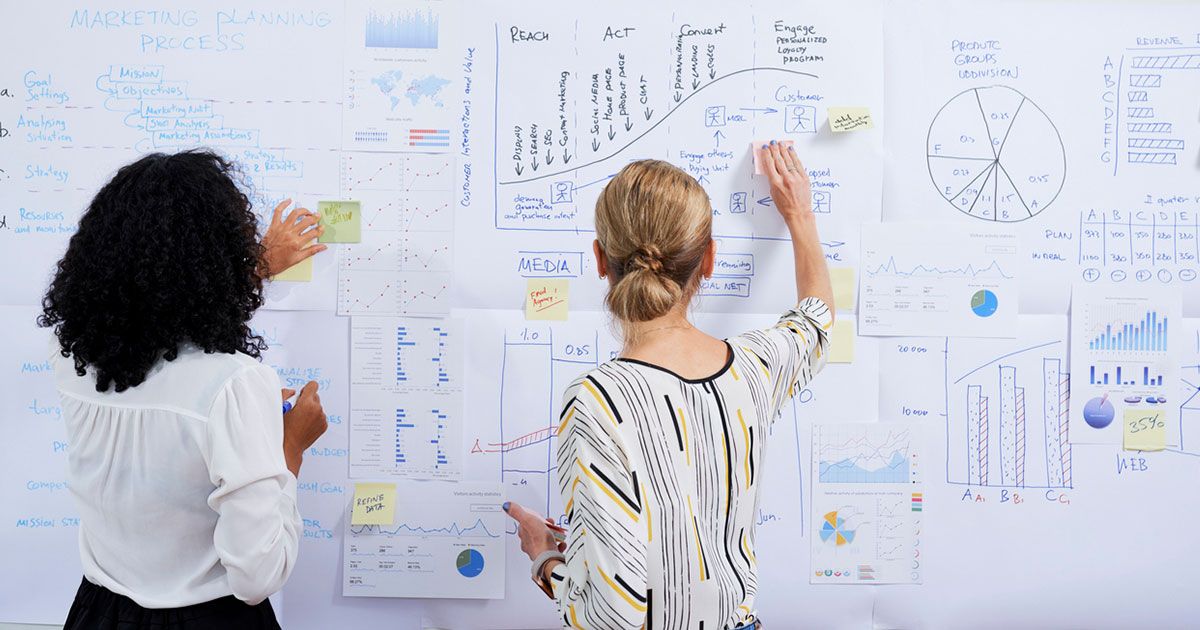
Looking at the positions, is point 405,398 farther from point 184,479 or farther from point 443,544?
point 184,479

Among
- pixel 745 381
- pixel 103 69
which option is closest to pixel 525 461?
pixel 745 381

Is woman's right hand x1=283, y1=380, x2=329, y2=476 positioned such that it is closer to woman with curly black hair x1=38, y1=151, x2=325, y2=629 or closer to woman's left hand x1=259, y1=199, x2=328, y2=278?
woman with curly black hair x1=38, y1=151, x2=325, y2=629

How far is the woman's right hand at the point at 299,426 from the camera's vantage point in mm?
1504

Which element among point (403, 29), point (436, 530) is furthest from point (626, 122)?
point (436, 530)

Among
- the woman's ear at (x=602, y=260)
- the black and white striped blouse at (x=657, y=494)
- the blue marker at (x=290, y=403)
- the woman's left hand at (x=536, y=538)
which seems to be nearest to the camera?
the black and white striped blouse at (x=657, y=494)

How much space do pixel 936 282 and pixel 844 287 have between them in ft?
0.64

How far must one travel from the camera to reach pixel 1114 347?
5.99 ft

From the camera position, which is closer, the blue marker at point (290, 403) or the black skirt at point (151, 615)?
the black skirt at point (151, 615)

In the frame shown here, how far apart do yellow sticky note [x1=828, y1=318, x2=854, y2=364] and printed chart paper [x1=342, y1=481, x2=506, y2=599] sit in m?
0.79

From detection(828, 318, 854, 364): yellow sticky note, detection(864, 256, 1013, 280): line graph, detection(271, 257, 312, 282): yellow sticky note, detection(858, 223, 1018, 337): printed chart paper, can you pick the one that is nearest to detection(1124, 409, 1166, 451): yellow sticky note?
detection(858, 223, 1018, 337): printed chart paper

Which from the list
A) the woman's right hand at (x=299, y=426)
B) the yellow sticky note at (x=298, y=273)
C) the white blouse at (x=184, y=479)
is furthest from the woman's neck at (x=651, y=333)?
the yellow sticky note at (x=298, y=273)

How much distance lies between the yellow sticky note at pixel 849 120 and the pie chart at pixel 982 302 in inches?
16.8

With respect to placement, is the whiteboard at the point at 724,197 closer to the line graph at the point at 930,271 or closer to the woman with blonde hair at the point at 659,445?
the line graph at the point at 930,271

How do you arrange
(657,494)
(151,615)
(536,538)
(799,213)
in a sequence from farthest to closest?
(799,213), (536,538), (151,615), (657,494)
